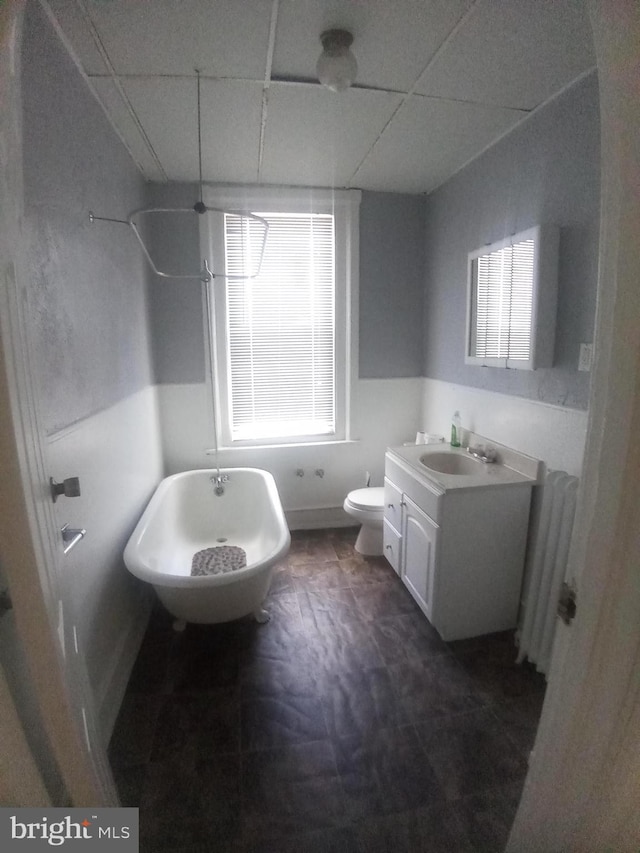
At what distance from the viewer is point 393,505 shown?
90.6 inches

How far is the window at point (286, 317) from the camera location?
279 cm

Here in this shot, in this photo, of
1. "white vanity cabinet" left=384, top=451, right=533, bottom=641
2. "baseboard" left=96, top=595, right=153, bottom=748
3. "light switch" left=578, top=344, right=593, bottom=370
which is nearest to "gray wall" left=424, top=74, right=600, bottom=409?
"light switch" left=578, top=344, right=593, bottom=370

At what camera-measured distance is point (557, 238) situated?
5.52 ft

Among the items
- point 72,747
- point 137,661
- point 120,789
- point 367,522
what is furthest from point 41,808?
point 367,522

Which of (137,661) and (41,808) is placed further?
(137,661)

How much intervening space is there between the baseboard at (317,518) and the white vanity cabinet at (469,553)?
3.98 feet

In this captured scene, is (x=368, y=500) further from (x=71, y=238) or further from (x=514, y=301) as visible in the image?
(x=71, y=238)

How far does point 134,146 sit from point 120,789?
2.91 m

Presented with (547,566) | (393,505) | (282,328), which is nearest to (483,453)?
(393,505)

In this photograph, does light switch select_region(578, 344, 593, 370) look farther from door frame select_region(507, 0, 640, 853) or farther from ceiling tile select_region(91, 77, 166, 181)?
ceiling tile select_region(91, 77, 166, 181)

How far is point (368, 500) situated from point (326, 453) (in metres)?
0.59

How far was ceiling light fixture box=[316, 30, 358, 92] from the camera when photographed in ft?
4.49

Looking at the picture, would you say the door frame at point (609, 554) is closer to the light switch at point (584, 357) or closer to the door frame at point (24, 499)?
the door frame at point (24, 499)

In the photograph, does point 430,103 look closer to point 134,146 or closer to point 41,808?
point 134,146
